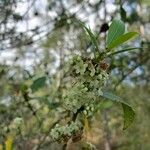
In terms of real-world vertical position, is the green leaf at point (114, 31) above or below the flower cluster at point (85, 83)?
above

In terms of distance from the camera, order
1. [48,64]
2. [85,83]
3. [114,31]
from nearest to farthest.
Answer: [85,83] → [114,31] → [48,64]

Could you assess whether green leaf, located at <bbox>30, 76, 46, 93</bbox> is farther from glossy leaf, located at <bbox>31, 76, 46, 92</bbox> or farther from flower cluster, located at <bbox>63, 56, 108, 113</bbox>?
flower cluster, located at <bbox>63, 56, 108, 113</bbox>

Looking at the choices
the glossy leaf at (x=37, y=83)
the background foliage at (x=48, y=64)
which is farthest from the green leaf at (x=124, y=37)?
the glossy leaf at (x=37, y=83)

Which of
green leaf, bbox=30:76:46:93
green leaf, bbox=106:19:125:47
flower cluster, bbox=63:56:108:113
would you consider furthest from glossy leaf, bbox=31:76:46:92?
flower cluster, bbox=63:56:108:113

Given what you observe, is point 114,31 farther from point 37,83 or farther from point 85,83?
point 37,83

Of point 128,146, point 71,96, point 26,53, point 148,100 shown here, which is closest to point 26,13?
point 26,53

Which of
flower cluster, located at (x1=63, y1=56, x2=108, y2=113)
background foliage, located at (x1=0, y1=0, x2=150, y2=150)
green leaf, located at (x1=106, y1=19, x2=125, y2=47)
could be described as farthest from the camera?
background foliage, located at (x1=0, y1=0, x2=150, y2=150)

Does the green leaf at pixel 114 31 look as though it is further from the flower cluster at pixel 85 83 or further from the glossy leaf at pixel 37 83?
the glossy leaf at pixel 37 83

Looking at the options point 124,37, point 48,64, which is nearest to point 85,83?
point 124,37

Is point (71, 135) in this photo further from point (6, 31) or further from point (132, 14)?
point (132, 14)

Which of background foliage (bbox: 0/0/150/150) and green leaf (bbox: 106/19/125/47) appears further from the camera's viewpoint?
background foliage (bbox: 0/0/150/150)

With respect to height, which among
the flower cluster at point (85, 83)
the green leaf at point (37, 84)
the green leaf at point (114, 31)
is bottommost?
the flower cluster at point (85, 83)
